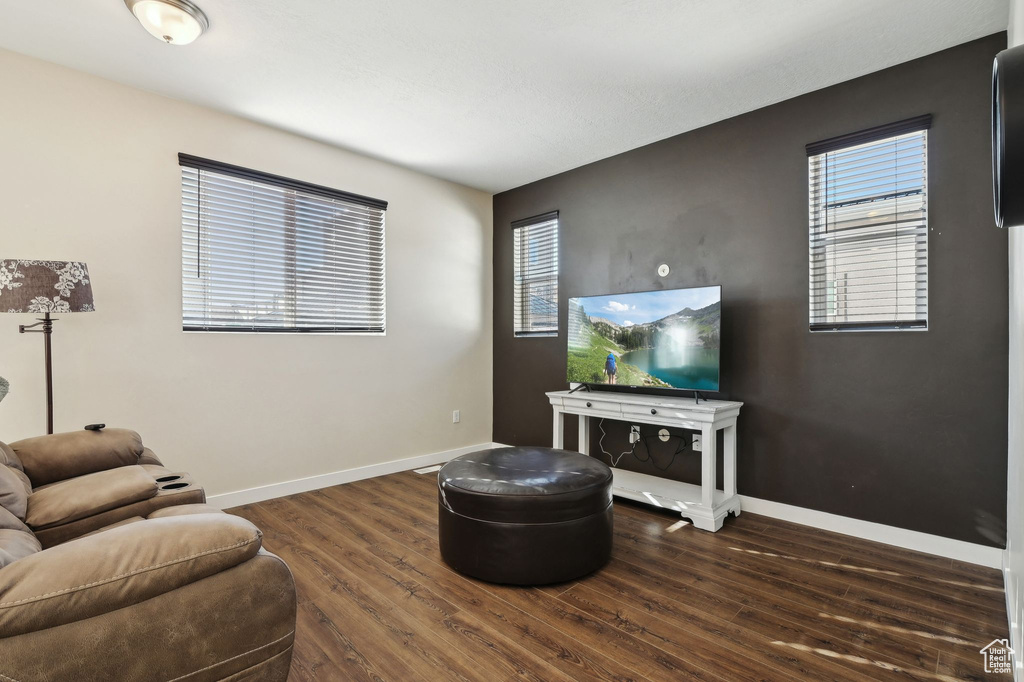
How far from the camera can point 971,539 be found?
2553 mm

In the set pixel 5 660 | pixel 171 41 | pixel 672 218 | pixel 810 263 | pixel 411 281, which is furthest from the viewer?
pixel 411 281

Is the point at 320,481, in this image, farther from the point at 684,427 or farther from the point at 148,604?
the point at 148,604

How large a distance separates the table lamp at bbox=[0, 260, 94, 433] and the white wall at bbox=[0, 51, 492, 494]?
0.37 meters

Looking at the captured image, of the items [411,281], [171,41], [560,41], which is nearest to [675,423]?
[560,41]

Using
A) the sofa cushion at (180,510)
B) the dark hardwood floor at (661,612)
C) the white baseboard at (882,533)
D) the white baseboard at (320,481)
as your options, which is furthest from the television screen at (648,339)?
the sofa cushion at (180,510)

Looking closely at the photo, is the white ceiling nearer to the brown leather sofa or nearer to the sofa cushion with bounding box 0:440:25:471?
the sofa cushion with bounding box 0:440:25:471

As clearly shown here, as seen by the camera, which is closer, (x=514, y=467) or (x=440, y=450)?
(x=514, y=467)

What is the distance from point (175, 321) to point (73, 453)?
4.13 ft

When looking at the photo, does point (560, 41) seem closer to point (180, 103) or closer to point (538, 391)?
point (180, 103)

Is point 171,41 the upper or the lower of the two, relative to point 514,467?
upper

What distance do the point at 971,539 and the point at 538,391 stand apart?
307 cm

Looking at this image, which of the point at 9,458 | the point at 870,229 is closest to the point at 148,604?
the point at 9,458

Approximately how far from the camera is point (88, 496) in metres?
1.77

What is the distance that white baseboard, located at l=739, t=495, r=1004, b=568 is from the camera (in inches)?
99.7
